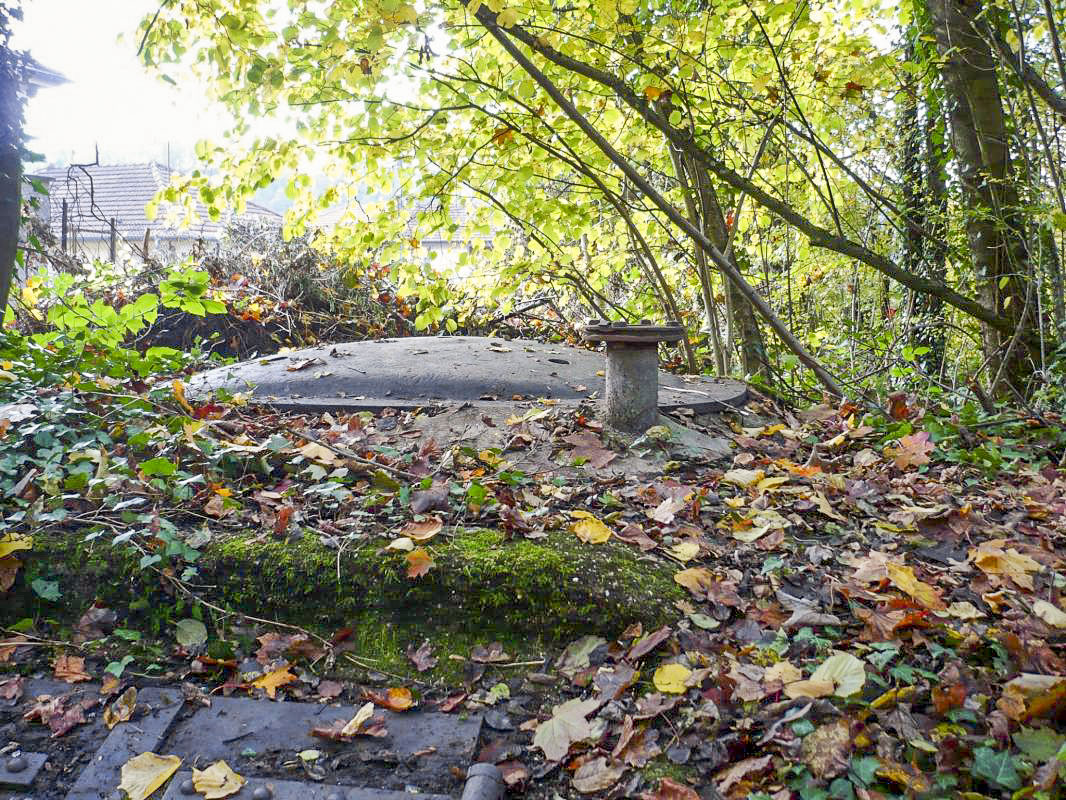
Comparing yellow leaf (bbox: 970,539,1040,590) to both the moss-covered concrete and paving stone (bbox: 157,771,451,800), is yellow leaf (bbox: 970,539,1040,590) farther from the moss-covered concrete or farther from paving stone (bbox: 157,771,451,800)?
paving stone (bbox: 157,771,451,800)

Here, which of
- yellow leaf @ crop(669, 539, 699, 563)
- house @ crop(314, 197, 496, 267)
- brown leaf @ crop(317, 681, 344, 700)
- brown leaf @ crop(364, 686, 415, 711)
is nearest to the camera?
brown leaf @ crop(364, 686, 415, 711)

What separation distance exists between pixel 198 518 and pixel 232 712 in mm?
968

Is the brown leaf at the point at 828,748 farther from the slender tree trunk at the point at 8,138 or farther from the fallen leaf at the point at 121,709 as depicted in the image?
the slender tree trunk at the point at 8,138

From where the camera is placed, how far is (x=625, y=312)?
619 cm

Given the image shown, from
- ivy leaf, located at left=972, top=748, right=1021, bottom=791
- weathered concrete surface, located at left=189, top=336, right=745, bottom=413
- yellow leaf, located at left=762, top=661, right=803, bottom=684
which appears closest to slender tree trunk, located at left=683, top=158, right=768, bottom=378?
weathered concrete surface, located at left=189, top=336, right=745, bottom=413

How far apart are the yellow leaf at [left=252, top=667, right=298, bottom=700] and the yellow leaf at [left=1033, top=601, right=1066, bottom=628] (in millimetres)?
2209

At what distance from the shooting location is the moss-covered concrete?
245 cm

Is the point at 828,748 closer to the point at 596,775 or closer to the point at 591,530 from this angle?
the point at 596,775

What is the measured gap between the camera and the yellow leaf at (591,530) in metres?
2.72

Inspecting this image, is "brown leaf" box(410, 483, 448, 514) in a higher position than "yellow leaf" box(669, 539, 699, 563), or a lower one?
higher

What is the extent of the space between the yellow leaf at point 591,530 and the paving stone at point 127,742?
135cm

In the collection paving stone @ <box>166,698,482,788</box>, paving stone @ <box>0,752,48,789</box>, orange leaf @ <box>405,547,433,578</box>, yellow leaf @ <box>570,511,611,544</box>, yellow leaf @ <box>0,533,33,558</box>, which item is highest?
yellow leaf @ <box>570,511,611,544</box>

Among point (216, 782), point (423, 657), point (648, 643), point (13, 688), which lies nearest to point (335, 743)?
point (216, 782)

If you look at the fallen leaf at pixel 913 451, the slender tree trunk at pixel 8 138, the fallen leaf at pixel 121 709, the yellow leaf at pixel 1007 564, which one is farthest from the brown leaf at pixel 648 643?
the slender tree trunk at pixel 8 138
